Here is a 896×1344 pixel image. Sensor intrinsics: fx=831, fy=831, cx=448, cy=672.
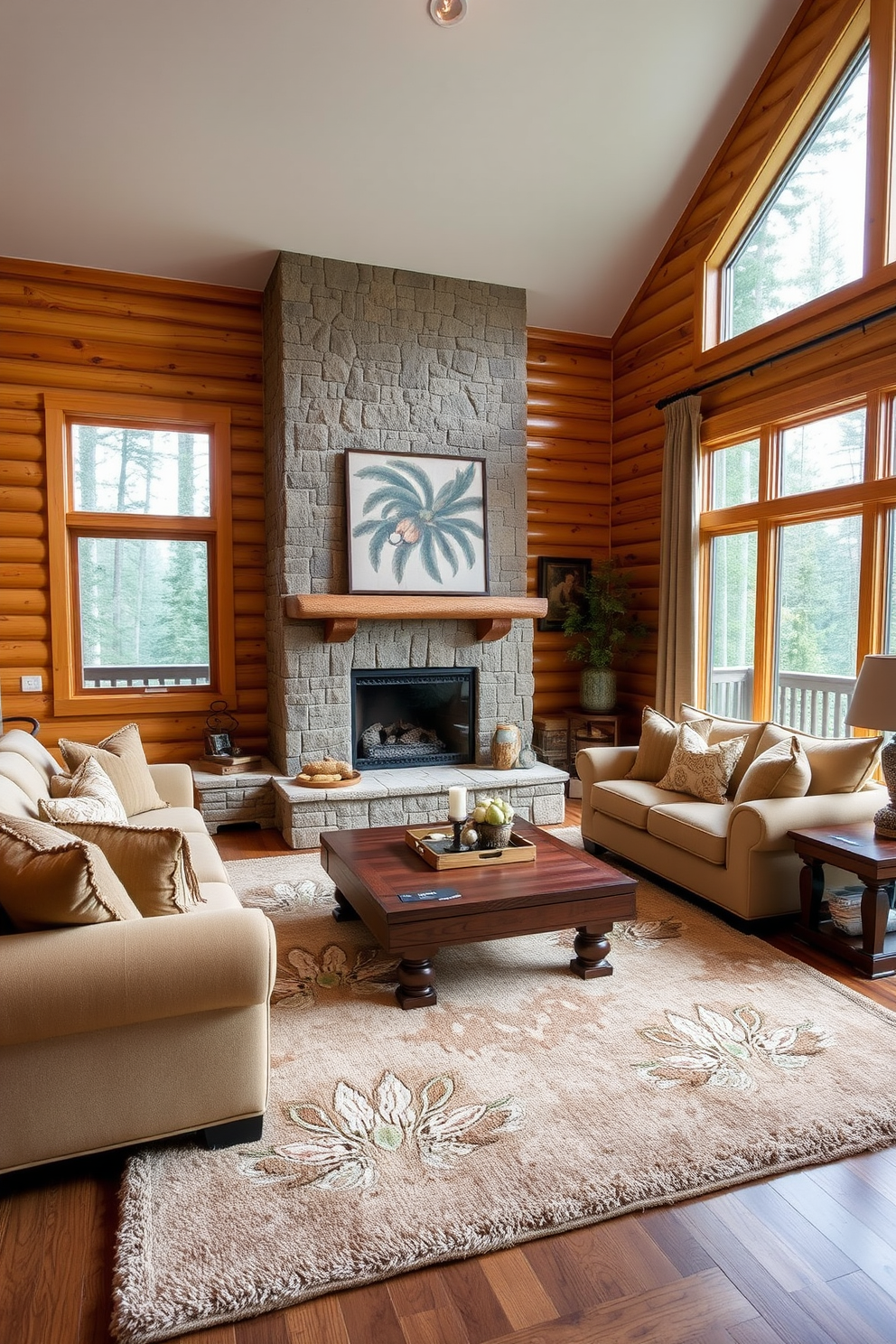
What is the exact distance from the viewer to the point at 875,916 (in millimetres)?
3221

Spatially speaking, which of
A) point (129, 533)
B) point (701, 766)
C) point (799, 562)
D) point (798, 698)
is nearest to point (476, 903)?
point (701, 766)

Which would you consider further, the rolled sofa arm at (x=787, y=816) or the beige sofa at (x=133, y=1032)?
the rolled sofa arm at (x=787, y=816)

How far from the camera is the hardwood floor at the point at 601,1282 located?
1641mm

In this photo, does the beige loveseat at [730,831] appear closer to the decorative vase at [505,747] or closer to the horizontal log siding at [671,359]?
the decorative vase at [505,747]

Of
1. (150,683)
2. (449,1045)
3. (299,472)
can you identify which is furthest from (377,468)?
(449,1045)

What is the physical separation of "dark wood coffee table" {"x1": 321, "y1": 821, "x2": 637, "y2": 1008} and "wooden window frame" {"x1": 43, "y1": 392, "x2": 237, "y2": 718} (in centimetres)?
251

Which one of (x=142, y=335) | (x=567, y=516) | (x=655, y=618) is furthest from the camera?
(x=567, y=516)

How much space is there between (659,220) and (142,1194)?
6070 mm

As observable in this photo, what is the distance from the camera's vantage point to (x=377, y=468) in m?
5.33

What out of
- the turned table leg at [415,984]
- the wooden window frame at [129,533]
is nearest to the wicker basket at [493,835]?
the turned table leg at [415,984]

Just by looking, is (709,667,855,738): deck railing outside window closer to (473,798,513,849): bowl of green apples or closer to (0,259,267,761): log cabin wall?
(473,798,513,849): bowl of green apples

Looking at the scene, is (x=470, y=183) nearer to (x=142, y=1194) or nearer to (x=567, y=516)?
(x=567, y=516)

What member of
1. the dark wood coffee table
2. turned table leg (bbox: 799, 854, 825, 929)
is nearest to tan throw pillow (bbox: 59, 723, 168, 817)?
the dark wood coffee table

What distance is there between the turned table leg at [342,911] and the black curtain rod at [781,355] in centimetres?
381
